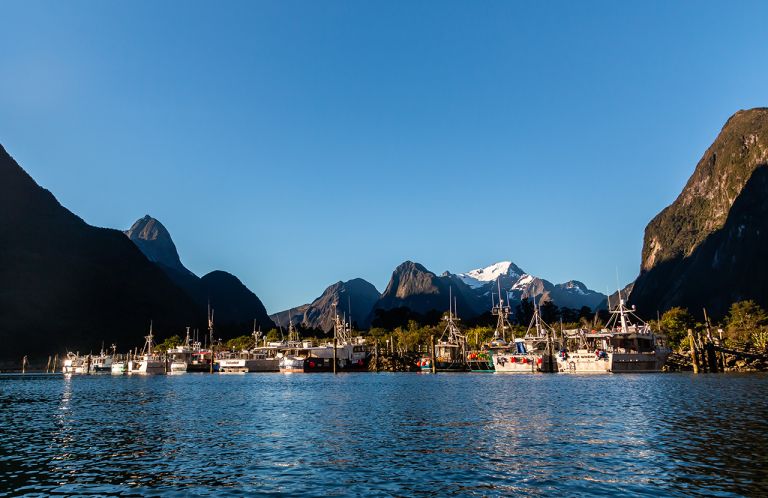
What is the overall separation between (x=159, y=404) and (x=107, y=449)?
36998 millimetres

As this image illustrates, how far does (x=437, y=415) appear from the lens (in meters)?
52.1

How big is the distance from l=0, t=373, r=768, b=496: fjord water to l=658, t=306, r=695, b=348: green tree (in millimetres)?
128897

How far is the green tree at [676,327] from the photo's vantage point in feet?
579

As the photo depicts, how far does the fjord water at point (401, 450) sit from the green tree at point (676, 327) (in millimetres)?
128897

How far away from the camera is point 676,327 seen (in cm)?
17950

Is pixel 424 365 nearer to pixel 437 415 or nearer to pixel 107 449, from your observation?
pixel 437 415

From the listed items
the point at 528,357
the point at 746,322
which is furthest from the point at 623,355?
the point at 746,322

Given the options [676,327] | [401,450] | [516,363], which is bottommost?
[401,450]

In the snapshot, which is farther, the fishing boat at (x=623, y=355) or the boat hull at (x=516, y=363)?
the boat hull at (x=516, y=363)

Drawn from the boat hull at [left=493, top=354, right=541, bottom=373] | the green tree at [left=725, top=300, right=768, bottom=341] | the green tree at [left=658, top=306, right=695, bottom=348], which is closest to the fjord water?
the boat hull at [left=493, top=354, right=541, bottom=373]

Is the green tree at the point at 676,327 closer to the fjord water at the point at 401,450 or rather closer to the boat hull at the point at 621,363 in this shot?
the boat hull at the point at 621,363

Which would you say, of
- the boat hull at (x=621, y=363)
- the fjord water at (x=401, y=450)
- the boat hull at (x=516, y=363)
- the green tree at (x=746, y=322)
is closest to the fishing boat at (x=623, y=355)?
the boat hull at (x=621, y=363)

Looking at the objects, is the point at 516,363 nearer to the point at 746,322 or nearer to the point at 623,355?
the point at 623,355

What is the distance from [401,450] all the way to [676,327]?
174871 millimetres
